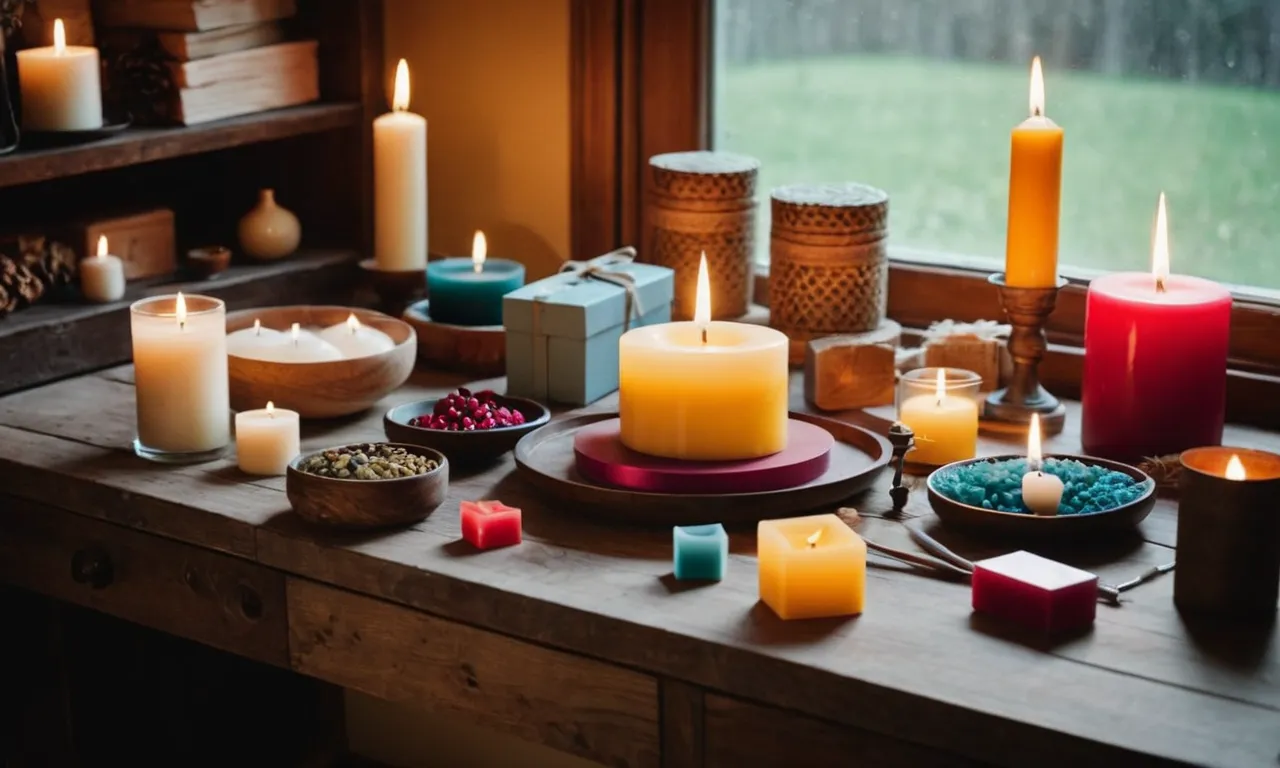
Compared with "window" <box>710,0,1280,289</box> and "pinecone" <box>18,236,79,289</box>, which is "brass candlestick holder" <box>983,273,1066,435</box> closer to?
"window" <box>710,0,1280,289</box>

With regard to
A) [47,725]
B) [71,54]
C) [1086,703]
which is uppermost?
[71,54]

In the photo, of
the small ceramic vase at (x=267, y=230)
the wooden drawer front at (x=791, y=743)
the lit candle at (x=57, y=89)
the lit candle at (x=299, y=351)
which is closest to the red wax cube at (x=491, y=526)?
the wooden drawer front at (x=791, y=743)

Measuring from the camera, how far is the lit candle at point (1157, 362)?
1514 millimetres

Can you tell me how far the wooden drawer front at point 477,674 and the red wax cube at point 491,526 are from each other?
8 cm

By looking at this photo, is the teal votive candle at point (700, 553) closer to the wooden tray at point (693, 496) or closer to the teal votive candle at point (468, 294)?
the wooden tray at point (693, 496)

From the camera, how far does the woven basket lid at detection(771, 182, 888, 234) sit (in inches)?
70.7

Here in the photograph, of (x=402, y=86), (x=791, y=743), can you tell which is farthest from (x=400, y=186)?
(x=791, y=743)

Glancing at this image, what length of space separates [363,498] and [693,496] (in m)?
0.29

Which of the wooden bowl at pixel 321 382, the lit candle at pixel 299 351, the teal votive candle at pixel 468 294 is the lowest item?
the wooden bowl at pixel 321 382

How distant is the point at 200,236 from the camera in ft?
7.46

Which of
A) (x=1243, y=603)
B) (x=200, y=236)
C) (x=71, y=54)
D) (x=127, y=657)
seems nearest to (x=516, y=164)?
(x=200, y=236)

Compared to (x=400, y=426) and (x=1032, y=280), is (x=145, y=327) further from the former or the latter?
(x=1032, y=280)

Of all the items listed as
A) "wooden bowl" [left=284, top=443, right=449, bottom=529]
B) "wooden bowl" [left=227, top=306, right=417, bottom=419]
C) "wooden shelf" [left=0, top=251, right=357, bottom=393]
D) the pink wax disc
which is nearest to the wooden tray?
the pink wax disc

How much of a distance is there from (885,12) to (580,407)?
64 cm
